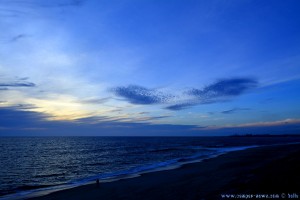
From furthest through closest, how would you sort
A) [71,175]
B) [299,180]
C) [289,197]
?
[71,175]
[299,180]
[289,197]

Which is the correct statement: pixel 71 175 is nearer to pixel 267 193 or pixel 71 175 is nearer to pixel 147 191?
pixel 147 191

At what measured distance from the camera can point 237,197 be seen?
48.4ft

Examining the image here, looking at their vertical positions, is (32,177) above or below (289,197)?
below

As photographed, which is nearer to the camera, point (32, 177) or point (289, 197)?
point (289, 197)

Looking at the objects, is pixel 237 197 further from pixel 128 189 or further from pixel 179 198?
pixel 128 189

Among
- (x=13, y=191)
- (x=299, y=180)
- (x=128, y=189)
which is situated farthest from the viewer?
(x=13, y=191)

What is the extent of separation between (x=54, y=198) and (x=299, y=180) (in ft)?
60.1

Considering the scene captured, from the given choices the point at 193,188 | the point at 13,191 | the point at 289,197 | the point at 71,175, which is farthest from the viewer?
the point at 71,175

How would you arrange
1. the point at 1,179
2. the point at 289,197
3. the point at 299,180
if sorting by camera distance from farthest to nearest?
the point at 1,179 < the point at 299,180 < the point at 289,197

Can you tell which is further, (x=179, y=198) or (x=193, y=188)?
(x=193, y=188)

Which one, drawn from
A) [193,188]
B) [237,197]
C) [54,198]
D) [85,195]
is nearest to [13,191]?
[54,198]

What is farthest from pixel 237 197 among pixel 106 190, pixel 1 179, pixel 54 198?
pixel 1 179

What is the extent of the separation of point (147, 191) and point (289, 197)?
11553 mm

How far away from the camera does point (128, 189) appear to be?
23.7 metres
